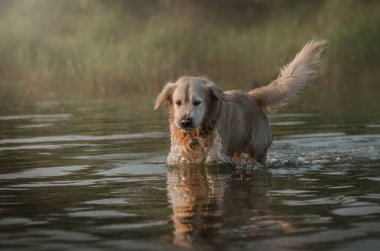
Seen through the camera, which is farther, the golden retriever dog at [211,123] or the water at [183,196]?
the golden retriever dog at [211,123]

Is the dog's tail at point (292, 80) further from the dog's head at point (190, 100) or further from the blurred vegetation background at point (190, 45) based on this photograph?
the blurred vegetation background at point (190, 45)

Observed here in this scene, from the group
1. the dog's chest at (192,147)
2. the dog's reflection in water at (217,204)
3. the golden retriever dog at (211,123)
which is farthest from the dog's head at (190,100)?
the dog's reflection in water at (217,204)

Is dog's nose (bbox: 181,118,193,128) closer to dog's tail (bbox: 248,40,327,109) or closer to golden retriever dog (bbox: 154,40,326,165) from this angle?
golden retriever dog (bbox: 154,40,326,165)

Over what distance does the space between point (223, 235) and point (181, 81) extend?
473cm

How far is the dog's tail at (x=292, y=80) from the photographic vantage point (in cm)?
1126

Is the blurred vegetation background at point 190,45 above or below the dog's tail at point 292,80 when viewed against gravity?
above

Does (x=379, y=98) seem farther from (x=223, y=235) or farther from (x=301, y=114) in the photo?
(x=223, y=235)

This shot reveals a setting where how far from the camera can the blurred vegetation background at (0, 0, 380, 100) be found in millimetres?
29250

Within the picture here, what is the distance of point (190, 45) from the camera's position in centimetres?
3141

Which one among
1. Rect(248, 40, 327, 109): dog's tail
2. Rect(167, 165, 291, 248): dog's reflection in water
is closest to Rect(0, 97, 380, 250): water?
Rect(167, 165, 291, 248): dog's reflection in water

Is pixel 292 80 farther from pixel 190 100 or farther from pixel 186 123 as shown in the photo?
pixel 186 123

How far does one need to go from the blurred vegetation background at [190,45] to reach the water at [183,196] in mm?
14529

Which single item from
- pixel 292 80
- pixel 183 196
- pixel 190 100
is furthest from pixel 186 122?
pixel 292 80

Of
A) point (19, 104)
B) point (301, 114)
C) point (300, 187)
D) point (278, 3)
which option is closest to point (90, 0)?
point (278, 3)
